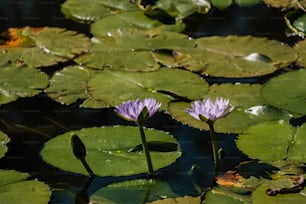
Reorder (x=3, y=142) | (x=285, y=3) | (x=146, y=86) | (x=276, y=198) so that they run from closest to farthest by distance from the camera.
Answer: (x=276, y=198) < (x=3, y=142) < (x=146, y=86) < (x=285, y=3)

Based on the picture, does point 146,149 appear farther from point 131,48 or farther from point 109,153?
point 131,48

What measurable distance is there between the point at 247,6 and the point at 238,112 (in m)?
0.86

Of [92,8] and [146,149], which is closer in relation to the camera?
[146,149]

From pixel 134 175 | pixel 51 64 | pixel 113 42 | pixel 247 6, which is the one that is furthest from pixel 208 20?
pixel 134 175

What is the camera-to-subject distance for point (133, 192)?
1828mm

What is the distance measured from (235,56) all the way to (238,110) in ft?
1.18

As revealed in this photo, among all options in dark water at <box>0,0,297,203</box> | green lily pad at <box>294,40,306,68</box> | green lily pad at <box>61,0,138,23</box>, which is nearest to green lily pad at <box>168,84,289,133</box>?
dark water at <box>0,0,297,203</box>

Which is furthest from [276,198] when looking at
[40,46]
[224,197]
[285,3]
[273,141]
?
[285,3]

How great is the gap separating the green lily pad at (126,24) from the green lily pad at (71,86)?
1.00ft

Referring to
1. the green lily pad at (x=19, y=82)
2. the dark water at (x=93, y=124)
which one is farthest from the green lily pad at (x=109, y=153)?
the green lily pad at (x=19, y=82)

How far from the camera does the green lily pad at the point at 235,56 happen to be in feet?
7.80

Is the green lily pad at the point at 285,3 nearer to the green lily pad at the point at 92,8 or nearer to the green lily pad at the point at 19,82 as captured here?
the green lily pad at the point at 92,8

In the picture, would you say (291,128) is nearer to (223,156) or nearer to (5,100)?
(223,156)

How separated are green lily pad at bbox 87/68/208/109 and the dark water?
7 cm
